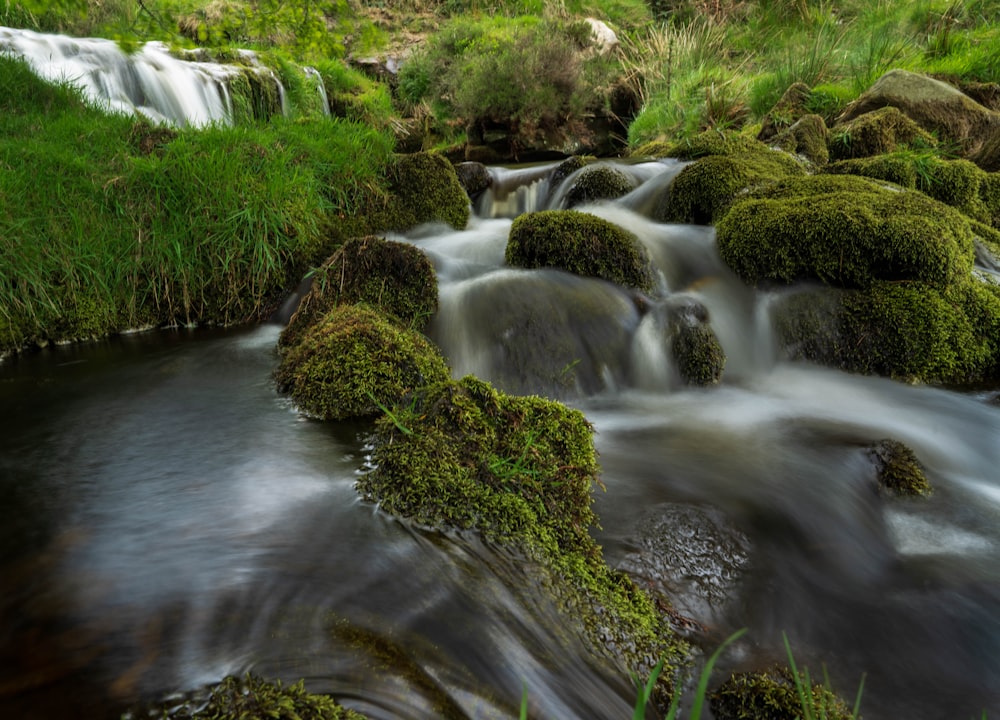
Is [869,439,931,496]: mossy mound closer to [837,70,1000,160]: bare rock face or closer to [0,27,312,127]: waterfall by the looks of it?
[837,70,1000,160]: bare rock face

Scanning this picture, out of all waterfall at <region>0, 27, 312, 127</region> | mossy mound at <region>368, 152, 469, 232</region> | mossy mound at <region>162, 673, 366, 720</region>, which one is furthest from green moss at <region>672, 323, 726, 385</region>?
waterfall at <region>0, 27, 312, 127</region>

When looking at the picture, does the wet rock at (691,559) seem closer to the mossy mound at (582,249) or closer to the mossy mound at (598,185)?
the mossy mound at (582,249)

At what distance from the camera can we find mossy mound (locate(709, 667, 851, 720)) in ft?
4.82

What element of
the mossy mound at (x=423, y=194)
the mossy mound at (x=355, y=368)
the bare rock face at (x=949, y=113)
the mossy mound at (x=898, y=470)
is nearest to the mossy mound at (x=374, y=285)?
the mossy mound at (x=355, y=368)

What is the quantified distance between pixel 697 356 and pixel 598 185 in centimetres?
328

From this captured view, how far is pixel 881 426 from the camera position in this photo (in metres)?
3.18

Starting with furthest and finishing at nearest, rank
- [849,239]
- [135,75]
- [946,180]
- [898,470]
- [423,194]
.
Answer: [135,75], [423,194], [946,180], [849,239], [898,470]

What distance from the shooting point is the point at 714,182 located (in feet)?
16.9

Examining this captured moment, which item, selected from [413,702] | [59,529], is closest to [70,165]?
[59,529]

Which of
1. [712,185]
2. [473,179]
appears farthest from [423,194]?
[712,185]

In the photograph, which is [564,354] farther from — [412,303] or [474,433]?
[474,433]

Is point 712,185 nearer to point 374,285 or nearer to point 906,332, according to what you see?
point 906,332

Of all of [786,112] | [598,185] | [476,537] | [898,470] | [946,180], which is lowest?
[898,470]

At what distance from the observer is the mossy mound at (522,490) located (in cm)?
163
